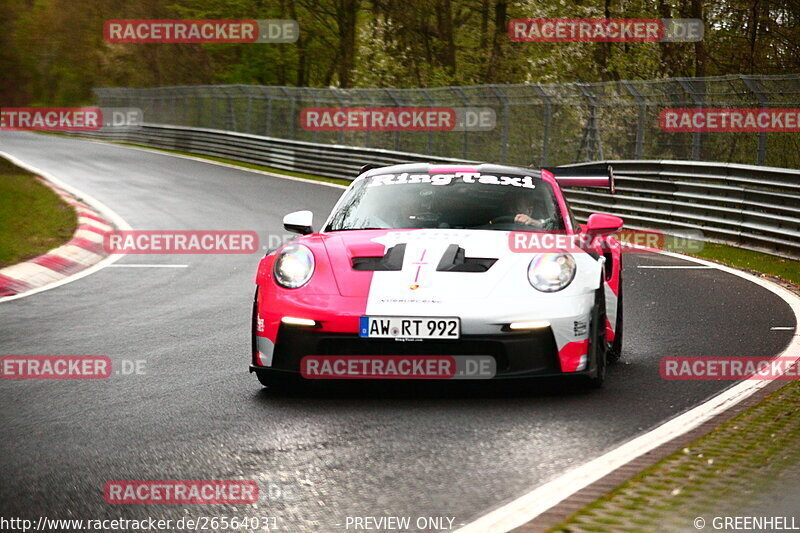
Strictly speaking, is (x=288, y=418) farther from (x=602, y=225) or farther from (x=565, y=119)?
(x=565, y=119)

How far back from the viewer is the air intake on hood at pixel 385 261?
6.45 metres

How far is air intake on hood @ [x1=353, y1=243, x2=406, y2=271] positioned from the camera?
21.2 feet

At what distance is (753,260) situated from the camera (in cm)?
1456

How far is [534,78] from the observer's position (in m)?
31.6

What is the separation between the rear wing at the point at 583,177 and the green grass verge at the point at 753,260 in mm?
4721

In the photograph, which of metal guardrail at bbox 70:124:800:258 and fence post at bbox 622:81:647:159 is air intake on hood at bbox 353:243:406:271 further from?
fence post at bbox 622:81:647:159

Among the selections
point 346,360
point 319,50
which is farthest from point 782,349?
point 319,50

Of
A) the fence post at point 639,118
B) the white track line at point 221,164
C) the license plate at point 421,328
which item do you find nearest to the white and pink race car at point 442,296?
the license plate at point 421,328

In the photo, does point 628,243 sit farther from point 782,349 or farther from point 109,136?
point 109,136

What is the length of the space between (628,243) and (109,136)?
108ft

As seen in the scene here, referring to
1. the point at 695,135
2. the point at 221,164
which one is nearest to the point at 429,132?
the point at 221,164

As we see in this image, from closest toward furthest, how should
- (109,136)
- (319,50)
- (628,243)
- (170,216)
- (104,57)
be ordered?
(628,243)
(170,216)
(109,136)
(319,50)
(104,57)

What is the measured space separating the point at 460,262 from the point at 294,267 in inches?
36.1

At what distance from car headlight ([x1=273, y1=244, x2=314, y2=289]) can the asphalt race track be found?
63 cm
